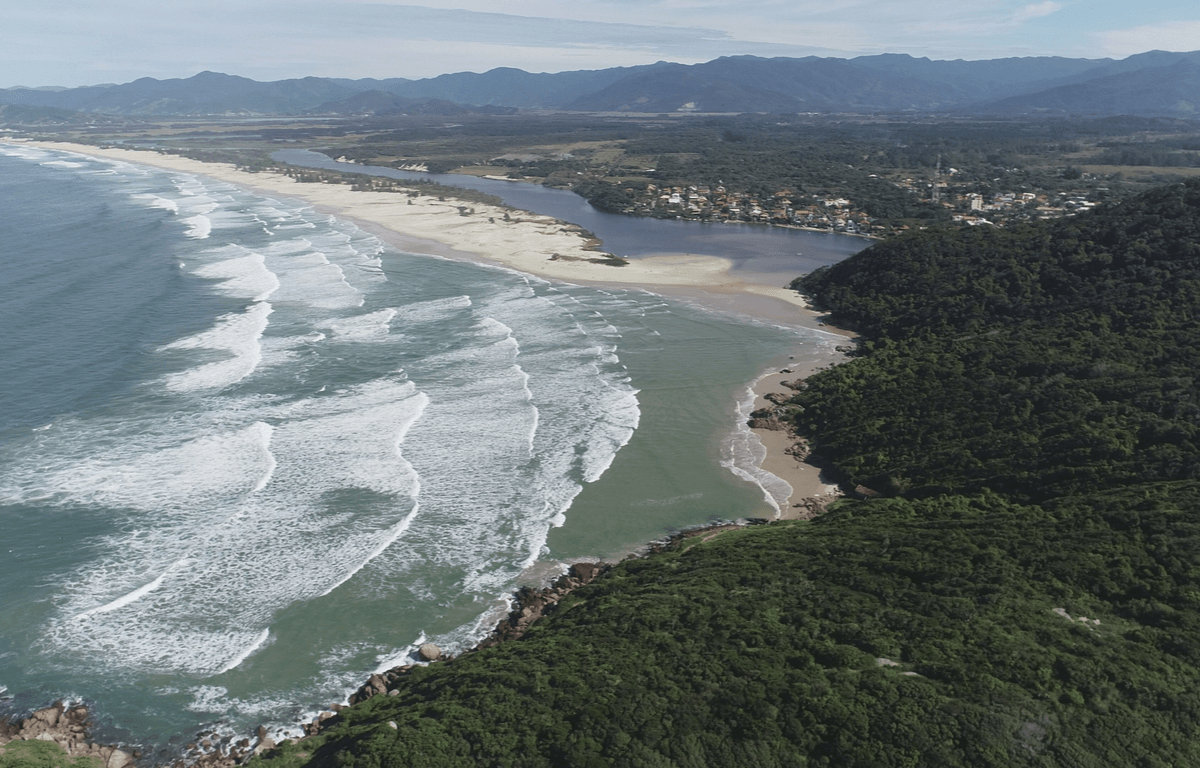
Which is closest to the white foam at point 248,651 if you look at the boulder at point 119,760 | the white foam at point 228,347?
the boulder at point 119,760

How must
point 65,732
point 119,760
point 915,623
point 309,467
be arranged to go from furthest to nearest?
point 309,467, point 915,623, point 65,732, point 119,760

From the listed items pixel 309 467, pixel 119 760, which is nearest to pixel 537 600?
pixel 119 760

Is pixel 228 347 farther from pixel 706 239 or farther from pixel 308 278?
pixel 706 239

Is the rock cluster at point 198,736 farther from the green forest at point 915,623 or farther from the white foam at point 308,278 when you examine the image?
the white foam at point 308,278

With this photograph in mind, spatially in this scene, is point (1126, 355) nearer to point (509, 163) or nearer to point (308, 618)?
point (308, 618)

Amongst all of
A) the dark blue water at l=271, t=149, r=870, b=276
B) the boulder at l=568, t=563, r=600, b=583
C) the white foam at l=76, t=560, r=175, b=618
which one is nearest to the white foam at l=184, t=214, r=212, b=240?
the dark blue water at l=271, t=149, r=870, b=276

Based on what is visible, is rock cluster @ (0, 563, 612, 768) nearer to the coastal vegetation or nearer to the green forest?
the green forest
